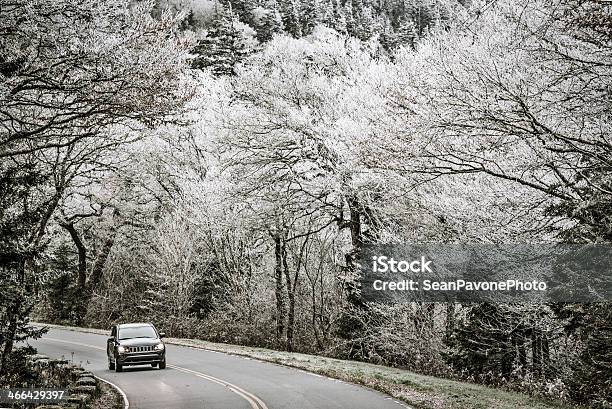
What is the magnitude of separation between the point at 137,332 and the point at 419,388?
10.9 meters

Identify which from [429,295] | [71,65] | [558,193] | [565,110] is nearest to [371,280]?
[429,295]

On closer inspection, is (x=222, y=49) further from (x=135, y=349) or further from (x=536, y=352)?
(x=536, y=352)

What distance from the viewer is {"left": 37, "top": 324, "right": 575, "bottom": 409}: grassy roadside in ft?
45.9

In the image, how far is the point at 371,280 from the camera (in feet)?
78.6

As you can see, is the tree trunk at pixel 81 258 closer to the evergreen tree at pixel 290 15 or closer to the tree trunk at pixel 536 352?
the tree trunk at pixel 536 352

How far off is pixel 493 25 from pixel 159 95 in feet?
26.4

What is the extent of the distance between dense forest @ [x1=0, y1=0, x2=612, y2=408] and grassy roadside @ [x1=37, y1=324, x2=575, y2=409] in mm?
1430

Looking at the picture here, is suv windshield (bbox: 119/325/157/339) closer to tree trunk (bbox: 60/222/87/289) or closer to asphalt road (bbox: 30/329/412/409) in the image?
asphalt road (bbox: 30/329/412/409)

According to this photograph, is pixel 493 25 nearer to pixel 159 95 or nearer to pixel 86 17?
pixel 159 95

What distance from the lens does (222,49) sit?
6341cm

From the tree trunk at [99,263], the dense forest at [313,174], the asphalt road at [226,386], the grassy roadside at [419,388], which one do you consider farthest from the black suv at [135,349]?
the tree trunk at [99,263]

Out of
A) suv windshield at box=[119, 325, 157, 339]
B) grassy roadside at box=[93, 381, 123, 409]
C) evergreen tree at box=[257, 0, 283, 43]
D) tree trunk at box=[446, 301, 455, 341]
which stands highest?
evergreen tree at box=[257, 0, 283, 43]

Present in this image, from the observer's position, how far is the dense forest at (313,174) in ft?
34.4

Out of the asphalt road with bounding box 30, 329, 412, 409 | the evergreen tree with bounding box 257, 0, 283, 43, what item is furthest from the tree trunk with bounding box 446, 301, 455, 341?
the evergreen tree with bounding box 257, 0, 283, 43
